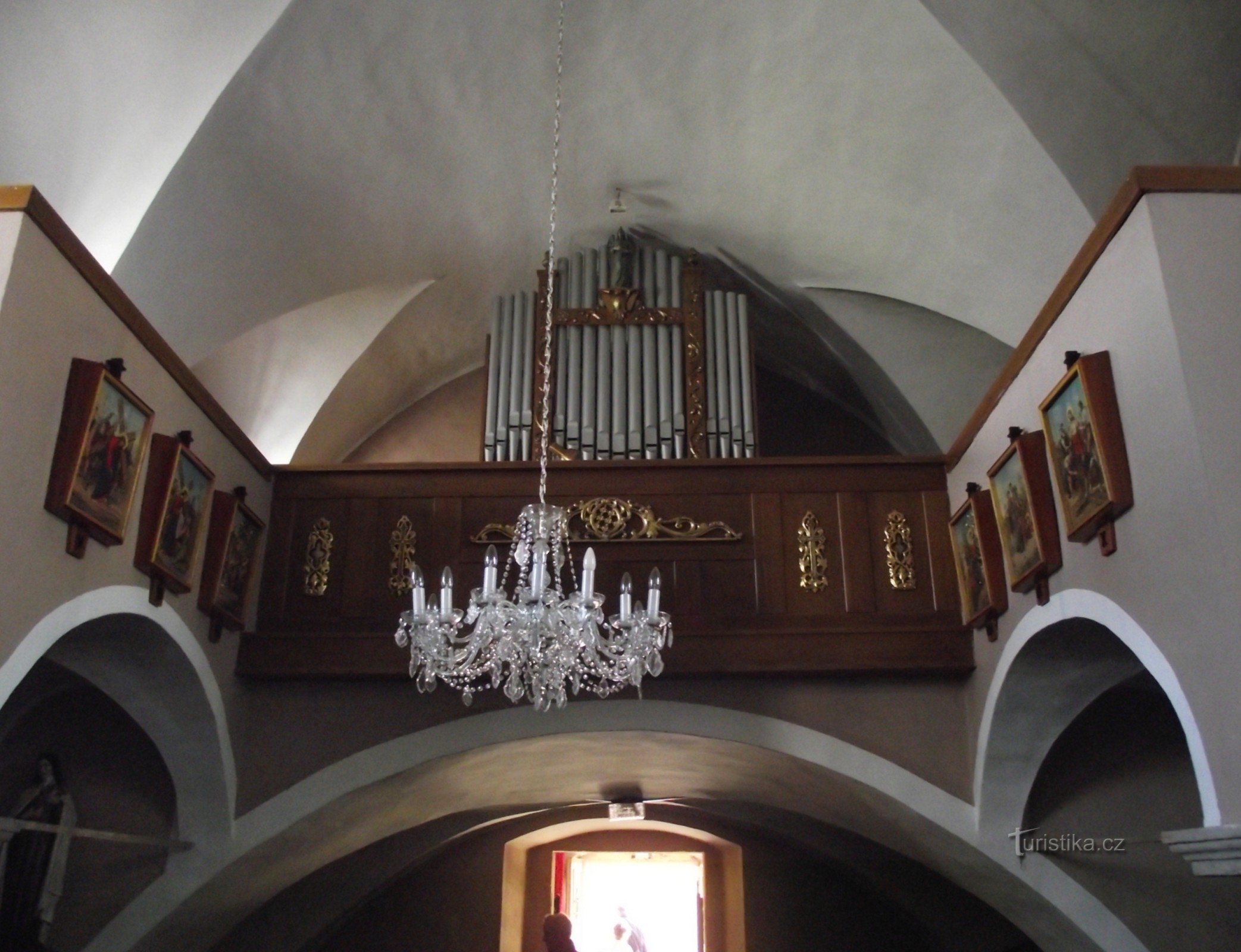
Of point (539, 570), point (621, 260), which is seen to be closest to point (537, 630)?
point (539, 570)

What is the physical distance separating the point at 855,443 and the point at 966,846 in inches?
178

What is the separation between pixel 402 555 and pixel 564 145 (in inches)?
125

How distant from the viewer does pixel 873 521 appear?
6902 mm

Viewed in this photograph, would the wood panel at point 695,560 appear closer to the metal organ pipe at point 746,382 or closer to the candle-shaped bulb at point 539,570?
the metal organ pipe at point 746,382

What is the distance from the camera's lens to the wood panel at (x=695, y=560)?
6598mm

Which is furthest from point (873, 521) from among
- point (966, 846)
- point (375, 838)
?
point (375, 838)

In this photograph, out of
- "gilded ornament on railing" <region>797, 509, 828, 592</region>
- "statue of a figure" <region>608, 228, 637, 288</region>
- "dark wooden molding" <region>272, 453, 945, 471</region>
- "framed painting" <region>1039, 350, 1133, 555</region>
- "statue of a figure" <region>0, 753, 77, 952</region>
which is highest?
"statue of a figure" <region>608, 228, 637, 288</region>

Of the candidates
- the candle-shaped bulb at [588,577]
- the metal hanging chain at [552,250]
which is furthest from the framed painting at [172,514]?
the candle-shaped bulb at [588,577]

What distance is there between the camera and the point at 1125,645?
5199mm

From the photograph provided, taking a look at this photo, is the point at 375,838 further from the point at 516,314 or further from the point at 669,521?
the point at 516,314

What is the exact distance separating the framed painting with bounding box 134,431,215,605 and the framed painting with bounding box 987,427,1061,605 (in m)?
3.79

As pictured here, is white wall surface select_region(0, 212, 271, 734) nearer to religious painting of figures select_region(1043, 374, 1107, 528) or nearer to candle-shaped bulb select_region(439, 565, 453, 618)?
candle-shaped bulb select_region(439, 565, 453, 618)

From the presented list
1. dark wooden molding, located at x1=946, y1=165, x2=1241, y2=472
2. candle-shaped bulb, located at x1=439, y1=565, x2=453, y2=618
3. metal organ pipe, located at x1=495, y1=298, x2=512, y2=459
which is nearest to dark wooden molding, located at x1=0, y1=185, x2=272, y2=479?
candle-shaped bulb, located at x1=439, y1=565, x2=453, y2=618

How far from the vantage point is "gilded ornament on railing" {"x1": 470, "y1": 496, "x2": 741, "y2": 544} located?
690cm
